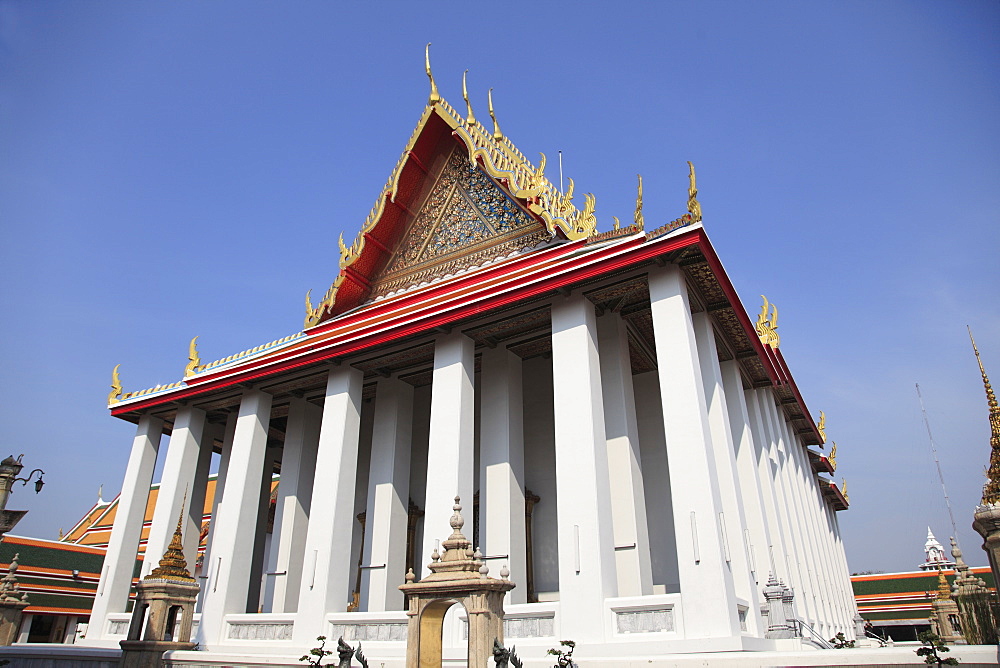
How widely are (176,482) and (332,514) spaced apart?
419 cm

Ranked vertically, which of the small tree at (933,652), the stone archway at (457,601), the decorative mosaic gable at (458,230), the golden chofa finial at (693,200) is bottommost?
the small tree at (933,652)

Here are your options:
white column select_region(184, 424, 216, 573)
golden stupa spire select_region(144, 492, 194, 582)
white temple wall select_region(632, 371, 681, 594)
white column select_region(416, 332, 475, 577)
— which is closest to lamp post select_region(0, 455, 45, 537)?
golden stupa spire select_region(144, 492, 194, 582)

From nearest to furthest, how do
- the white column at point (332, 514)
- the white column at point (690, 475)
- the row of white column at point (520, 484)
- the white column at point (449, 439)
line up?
the white column at point (690, 475) < the row of white column at point (520, 484) < the white column at point (449, 439) < the white column at point (332, 514)

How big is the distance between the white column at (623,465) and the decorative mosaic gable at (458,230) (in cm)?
328

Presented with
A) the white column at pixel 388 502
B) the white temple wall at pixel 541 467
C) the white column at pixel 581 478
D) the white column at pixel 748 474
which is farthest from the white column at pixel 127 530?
the white column at pixel 748 474

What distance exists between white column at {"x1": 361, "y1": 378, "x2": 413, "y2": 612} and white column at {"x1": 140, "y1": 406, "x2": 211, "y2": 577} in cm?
357

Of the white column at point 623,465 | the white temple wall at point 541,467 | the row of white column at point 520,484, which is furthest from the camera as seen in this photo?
the white temple wall at point 541,467

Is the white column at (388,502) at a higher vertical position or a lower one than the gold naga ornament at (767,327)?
lower

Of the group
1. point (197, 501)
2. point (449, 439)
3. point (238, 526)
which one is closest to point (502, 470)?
point (449, 439)

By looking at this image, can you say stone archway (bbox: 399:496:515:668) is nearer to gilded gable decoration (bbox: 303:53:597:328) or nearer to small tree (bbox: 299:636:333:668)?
small tree (bbox: 299:636:333:668)

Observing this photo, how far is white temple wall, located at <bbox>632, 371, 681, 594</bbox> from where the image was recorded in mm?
10711

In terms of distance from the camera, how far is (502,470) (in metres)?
9.93

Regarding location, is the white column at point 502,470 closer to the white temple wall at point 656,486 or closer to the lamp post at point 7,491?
the white temple wall at point 656,486

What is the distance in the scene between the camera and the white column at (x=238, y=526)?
10547 mm
